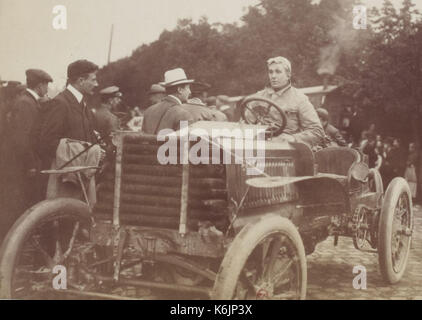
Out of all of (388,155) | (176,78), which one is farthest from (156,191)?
(388,155)

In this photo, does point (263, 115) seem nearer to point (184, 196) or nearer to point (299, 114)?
point (299, 114)

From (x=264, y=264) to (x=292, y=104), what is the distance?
1841 mm

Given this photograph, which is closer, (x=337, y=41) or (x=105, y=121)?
(x=105, y=121)

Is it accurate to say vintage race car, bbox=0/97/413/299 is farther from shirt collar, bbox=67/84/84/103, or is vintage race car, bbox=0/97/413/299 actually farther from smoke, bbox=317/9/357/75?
smoke, bbox=317/9/357/75

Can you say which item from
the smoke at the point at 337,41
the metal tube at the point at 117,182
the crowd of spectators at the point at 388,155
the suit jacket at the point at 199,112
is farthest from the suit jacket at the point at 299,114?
the crowd of spectators at the point at 388,155

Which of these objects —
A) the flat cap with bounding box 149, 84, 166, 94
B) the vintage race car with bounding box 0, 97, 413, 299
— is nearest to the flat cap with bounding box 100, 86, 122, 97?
the flat cap with bounding box 149, 84, 166, 94

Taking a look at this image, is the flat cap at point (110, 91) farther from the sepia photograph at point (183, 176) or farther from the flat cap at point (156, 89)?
the flat cap at point (156, 89)

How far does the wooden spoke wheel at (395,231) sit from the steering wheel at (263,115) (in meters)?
1.22

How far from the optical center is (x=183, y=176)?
328cm

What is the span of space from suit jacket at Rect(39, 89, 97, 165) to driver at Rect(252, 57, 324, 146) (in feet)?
5.15

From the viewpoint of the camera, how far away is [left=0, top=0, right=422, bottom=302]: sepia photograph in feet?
10.9

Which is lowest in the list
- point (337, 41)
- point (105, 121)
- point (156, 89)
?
point (105, 121)

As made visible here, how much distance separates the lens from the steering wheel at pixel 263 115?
3.96 meters
